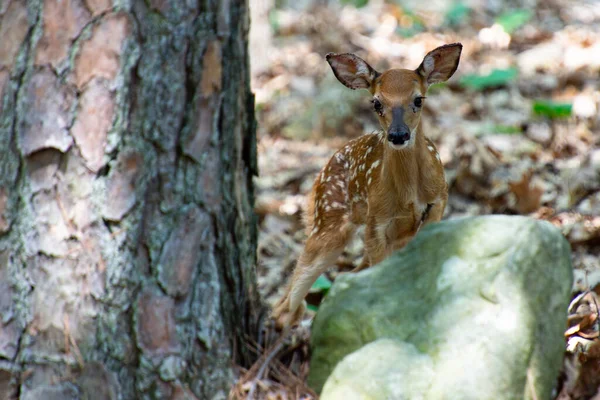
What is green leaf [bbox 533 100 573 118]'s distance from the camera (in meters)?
7.04

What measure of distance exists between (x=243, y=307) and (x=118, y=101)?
1.11 m

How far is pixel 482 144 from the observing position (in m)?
6.65

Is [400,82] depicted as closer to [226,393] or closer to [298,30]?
[226,393]

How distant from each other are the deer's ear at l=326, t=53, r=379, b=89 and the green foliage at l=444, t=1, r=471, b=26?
6.94m

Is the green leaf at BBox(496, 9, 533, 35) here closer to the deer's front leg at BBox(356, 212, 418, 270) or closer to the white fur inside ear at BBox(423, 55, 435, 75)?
the white fur inside ear at BBox(423, 55, 435, 75)

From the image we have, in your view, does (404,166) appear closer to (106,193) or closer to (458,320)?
→ (458,320)

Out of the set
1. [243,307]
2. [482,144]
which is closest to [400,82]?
[243,307]

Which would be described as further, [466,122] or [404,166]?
[466,122]

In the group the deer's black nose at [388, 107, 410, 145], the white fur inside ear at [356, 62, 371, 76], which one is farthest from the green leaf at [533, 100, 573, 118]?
the deer's black nose at [388, 107, 410, 145]

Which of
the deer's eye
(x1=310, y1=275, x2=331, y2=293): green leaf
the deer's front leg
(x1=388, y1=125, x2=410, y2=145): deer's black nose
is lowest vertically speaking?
(x1=310, y1=275, x2=331, y2=293): green leaf

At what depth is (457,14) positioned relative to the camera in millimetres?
11016

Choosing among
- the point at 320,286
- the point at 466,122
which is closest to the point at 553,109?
the point at 466,122

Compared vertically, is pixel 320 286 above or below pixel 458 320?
below

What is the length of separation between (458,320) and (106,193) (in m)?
1.51
